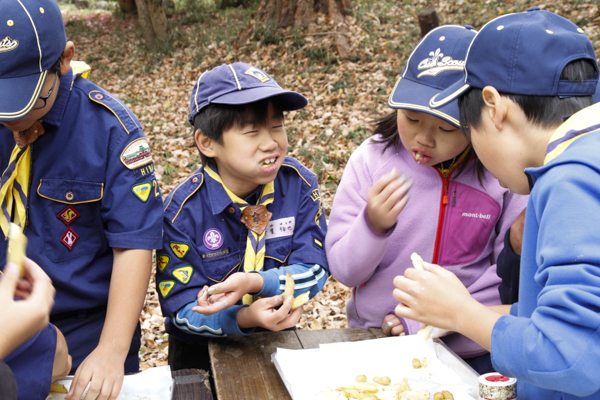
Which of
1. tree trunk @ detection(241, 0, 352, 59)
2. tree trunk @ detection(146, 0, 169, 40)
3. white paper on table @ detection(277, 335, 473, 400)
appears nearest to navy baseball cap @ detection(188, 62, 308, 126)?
white paper on table @ detection(277, 335, 473, 400)

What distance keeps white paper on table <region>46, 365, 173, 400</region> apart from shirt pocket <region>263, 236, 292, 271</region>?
0.66 m

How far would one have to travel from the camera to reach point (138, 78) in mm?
11219

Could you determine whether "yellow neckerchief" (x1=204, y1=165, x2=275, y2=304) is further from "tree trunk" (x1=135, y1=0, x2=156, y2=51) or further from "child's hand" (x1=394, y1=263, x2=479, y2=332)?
"tree trunk" (x1=135, y1=0, x2=156, y2=51)

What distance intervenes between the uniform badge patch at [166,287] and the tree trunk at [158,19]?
37.4 feet

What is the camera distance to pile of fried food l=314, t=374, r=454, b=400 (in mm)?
1361

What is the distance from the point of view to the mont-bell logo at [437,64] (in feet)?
6.25

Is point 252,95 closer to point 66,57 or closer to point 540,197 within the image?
point 66,57

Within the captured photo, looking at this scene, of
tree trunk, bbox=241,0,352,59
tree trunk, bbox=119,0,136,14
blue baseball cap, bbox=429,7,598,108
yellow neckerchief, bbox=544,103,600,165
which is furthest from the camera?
tree trunk, bbox=119,0,136,14

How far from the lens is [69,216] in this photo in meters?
1.85

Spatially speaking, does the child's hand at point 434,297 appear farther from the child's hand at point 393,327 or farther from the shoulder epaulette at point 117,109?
the shoulder epaulette at point 117,109

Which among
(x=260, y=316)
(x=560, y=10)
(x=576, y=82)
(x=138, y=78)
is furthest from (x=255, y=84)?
(x=138, y=78)

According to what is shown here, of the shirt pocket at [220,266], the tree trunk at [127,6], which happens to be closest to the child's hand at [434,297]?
the shirt pocket at [220,266]

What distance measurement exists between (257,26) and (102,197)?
348 inches

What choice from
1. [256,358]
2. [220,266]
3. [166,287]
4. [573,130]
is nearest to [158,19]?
[220,266]
